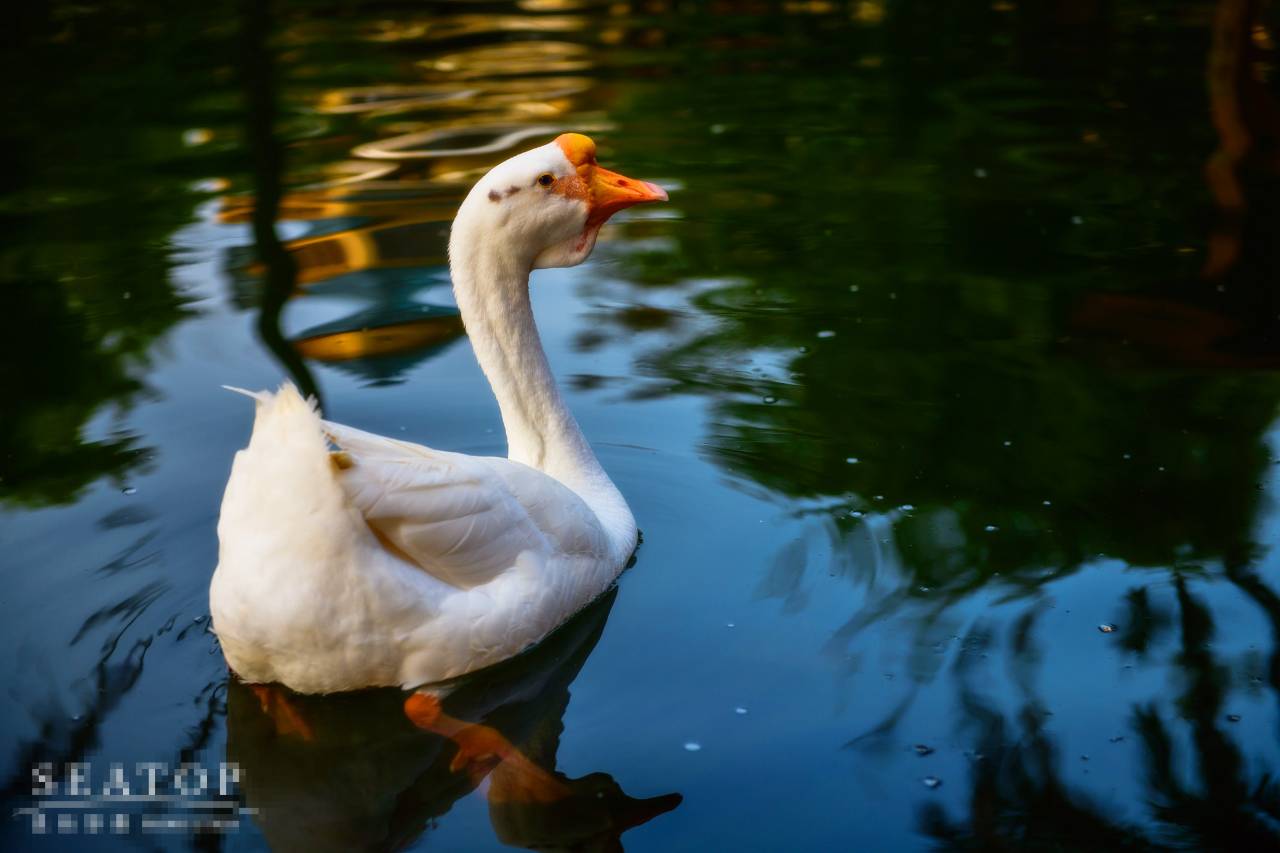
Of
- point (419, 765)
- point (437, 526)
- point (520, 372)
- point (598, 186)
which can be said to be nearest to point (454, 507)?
point (437, 526)

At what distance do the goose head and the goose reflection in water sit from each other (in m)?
1.26

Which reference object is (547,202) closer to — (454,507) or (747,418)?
(454,507)

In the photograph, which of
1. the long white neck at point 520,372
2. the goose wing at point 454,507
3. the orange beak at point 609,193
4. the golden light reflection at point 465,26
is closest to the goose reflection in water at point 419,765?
the goose wing at point 454,507

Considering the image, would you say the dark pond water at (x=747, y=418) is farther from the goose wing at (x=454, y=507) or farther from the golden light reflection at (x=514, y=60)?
the goose wing at (x=454, y=507)

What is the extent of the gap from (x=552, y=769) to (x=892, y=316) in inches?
130

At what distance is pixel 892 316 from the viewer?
19.9 feet

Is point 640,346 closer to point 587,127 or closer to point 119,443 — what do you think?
point 119,443

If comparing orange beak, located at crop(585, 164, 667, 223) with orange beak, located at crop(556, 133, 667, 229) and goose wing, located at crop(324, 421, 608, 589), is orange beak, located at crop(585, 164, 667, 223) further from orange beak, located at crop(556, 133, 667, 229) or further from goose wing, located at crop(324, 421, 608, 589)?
goose wing, located at crop(324, 421, 608, 589)

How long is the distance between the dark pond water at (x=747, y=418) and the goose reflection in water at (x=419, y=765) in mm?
12

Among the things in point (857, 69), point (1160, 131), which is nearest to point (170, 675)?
point (1160, 131)

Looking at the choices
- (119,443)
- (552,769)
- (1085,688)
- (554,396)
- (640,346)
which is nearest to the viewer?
(552,769)

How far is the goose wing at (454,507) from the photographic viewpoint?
337 cm

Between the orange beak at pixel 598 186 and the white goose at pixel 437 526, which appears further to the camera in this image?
the orange beak at pixel 598 186

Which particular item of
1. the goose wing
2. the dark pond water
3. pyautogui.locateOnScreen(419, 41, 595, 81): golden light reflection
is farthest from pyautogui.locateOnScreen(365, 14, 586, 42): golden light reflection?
the goose wing
